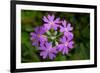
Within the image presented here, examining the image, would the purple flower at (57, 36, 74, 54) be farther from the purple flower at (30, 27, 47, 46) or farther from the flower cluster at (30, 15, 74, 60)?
the purple flower at (30, 27, 47, 46)

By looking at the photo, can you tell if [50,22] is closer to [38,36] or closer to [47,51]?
[38,36]

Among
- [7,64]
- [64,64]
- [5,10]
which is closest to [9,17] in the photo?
[5,10]

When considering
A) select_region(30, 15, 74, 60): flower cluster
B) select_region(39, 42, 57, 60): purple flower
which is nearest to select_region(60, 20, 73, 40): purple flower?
select_region(30, 15, 74, 60): flower cluster

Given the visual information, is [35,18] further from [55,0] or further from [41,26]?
[55,0]

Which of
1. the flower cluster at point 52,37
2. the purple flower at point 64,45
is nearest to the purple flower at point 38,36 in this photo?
the flower cluster at point 52,37

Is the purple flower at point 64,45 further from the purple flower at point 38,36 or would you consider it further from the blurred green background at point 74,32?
the purple flower at point 38,36

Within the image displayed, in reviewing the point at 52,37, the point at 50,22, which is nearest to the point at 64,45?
the point at 52,37

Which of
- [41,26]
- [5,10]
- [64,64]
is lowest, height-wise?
[64,64]
